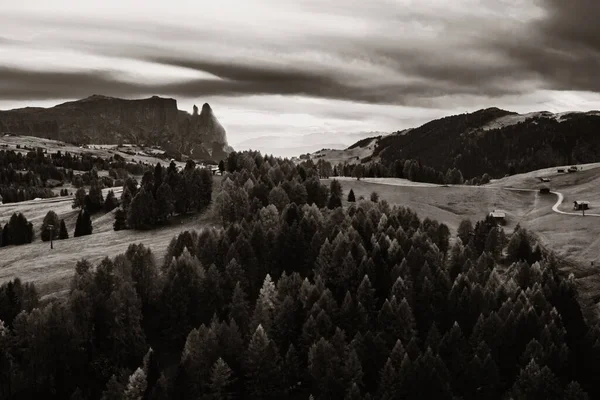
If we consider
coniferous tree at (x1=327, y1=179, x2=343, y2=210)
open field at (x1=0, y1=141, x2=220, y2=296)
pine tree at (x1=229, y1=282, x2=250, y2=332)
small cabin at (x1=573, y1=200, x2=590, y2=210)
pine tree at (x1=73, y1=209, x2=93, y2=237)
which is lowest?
pine tree at (x1=229, y1=282, x2=250, y2=332)

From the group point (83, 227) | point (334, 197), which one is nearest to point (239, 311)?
point (334, 197)

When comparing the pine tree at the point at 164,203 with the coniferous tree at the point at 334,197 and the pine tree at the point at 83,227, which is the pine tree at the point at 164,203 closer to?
the pine tree at the point at 83,227

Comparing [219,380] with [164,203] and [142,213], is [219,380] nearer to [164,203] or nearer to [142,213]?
[142,213]

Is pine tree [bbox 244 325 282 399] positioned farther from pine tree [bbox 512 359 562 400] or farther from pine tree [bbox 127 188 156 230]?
pine tree [bbox 127 188 156 230]

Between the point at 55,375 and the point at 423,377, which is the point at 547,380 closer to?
the point at 423,377

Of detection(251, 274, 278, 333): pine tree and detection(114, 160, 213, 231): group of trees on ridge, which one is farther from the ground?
detection(114, 160, 213, 231): group of trees on ridge

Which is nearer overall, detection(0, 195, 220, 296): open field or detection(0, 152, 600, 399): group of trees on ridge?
detection(0, 152, 600, 399): group of trees on ridge

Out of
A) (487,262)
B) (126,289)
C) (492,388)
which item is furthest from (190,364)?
(487,262)

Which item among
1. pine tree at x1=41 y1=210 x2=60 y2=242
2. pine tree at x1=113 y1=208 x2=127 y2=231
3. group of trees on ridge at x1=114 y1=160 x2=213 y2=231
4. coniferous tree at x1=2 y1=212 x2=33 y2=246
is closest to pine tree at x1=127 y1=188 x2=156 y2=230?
group of trees on ridge at x1=114 y1=160 x2=213 y2=231

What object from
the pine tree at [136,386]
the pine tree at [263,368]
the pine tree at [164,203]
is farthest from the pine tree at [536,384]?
the pine tree at [164,203]
